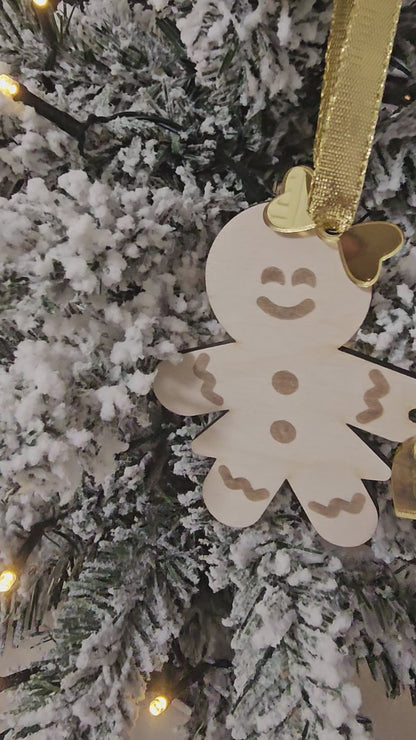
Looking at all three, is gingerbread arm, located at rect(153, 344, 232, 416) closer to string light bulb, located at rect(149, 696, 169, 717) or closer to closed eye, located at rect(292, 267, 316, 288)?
closed eye, located at rect(292, 267, 316, 288)

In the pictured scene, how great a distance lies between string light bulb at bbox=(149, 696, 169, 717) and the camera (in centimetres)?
45

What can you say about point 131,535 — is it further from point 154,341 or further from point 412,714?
point 412,714

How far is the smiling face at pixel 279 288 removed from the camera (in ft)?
1.17

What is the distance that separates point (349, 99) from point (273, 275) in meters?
0.11

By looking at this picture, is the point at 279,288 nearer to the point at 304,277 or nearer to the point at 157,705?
the point at 304,277

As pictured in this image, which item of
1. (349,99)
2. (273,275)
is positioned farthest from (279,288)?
(349,99)

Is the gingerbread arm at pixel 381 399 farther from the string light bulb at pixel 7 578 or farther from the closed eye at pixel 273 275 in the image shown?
the string light bulb at pixel 7 578

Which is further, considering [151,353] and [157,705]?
[157,705]

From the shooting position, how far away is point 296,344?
37 centimetres

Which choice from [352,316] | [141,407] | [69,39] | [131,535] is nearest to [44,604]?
[131,535]

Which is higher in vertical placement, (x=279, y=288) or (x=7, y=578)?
(x=279, y=288)

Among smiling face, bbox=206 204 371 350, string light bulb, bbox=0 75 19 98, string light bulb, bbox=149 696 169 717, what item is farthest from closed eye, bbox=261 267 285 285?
string light bulb, bbox=149 696 169 717

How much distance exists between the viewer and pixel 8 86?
0.34 m

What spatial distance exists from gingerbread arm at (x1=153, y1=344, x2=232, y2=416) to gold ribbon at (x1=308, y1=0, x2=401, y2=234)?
12 cm
